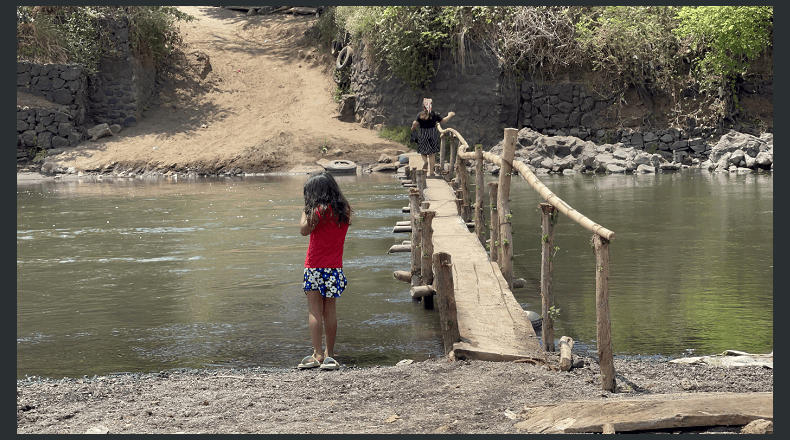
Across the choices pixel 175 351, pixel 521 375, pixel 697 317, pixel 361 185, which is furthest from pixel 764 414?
pixel 361 185

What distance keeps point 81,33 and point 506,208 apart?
23130 mm

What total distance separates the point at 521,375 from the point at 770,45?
A: 76.0ft

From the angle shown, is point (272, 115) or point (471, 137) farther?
point (272, 115)

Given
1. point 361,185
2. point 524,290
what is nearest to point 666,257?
point 524,290

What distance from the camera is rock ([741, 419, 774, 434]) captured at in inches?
139

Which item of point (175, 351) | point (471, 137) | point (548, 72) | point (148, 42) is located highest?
point (148, 42)

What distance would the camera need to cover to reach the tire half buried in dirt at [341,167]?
22844mm

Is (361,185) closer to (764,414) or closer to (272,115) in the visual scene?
(272,115)

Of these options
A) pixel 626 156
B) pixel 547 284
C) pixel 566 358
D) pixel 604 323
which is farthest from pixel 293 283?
pixel 626 156

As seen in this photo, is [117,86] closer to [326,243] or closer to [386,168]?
[386,168]

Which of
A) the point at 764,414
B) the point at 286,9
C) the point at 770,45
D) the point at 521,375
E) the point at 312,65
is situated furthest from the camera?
the point at 286,9

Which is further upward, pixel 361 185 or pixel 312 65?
pixel 312 65

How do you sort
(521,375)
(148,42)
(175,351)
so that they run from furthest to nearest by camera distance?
(148,42) < (175,351) < (521,375)

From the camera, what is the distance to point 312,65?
30281 mm
